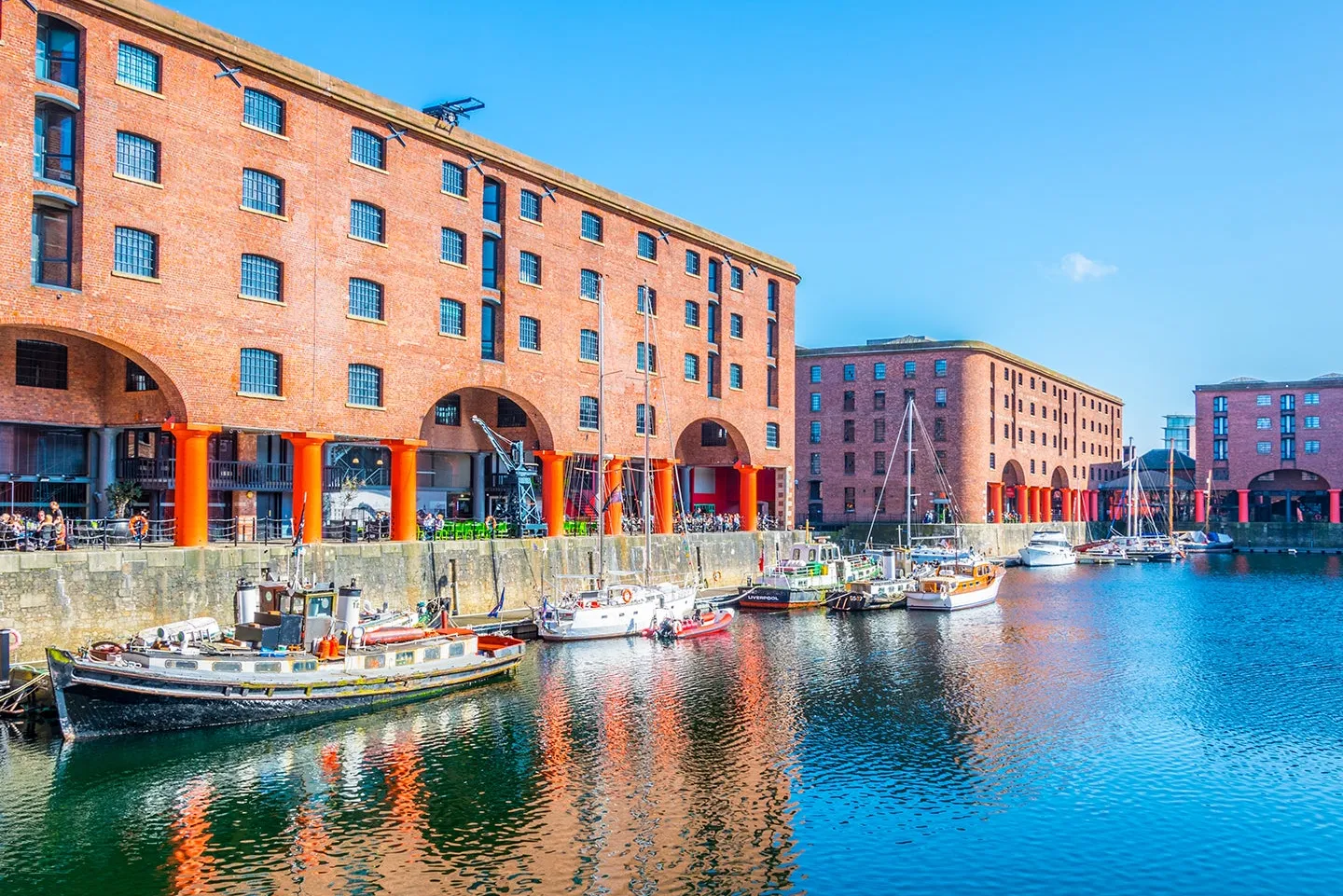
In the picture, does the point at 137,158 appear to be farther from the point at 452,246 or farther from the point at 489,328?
the point at 489,328

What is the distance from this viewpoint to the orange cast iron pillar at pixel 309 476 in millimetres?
43656

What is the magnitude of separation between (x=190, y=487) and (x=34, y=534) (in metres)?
5.15

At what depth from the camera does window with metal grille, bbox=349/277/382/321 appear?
153ft

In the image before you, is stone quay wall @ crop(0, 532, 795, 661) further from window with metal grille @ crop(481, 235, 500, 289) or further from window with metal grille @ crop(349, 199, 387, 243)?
window with metal grille @ crop(349, 199, 387, 243)

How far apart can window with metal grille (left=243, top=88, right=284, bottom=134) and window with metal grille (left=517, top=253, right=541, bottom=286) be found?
13.7 meters

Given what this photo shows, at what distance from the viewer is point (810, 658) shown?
4431 cm

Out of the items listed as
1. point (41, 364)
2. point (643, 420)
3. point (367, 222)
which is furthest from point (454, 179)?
point (41, 364)

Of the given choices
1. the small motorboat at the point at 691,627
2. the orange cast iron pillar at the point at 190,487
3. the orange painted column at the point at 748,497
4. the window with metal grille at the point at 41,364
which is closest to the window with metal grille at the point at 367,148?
the orange cast iron pillar at the point at 190,487

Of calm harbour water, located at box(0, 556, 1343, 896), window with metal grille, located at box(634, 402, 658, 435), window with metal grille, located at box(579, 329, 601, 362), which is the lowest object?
calm harbour water, located at box(0, 556, 1343, 896)

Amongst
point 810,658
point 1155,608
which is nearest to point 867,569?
point 1155,608

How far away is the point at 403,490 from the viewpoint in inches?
1880

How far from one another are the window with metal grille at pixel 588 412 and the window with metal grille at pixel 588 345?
212cm

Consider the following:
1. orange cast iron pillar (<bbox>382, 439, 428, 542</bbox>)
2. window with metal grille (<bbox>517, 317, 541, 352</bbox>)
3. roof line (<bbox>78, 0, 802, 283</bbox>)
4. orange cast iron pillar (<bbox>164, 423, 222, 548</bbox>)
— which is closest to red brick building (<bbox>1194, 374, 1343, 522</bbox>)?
roof line (<bbox>78, 0, 802, 283</bbox>)

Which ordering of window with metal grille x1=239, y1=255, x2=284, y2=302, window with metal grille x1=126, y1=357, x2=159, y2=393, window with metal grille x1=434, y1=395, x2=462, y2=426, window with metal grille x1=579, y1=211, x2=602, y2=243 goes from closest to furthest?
1. window with metal grille x1=239, y1=255, x2=284, y2=302
2. window with metal grille x1=126, y1=357, x2=159, y2=393
3. window with metal grille x1=434, y1=395, x2=462, y2=426
4. window with metal grille x1=579, y1=211, x2=602, y2=243
